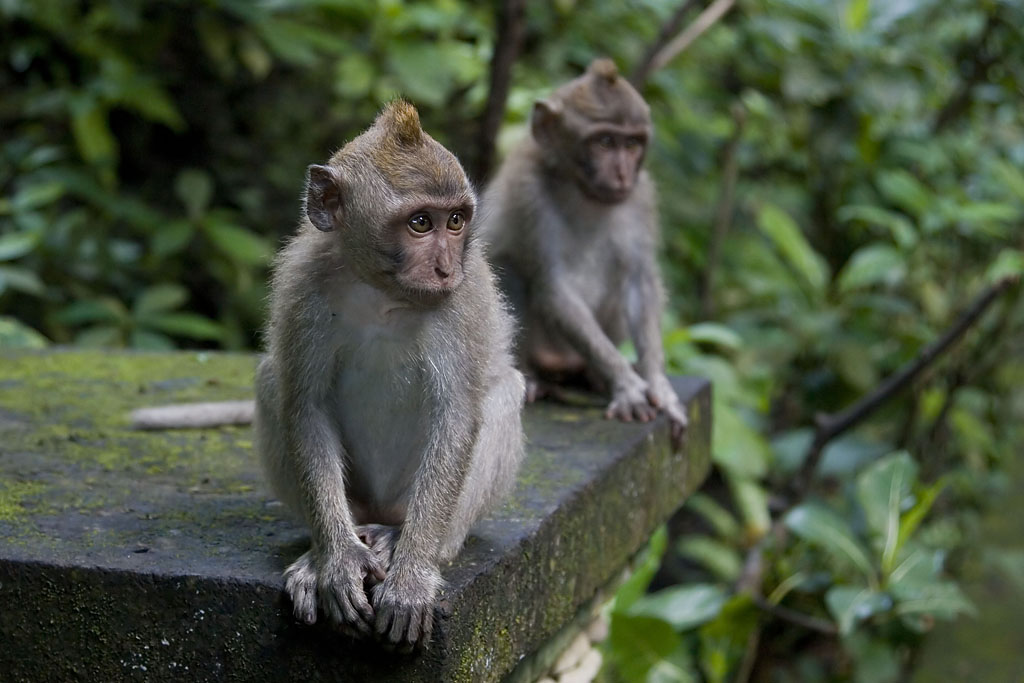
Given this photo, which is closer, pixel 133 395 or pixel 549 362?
pixel 133 395

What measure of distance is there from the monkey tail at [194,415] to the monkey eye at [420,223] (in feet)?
5.53

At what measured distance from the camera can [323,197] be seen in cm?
315

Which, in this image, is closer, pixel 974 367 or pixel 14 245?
pixel 14 245

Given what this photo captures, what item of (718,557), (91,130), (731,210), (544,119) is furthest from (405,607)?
(731,210)

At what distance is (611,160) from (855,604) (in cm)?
242

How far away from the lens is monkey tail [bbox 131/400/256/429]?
14.7 ft

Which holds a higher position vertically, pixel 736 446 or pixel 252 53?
pixel 252 53

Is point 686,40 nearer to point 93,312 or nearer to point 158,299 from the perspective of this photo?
point 158,299

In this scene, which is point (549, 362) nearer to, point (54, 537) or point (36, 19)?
point (54, 537)

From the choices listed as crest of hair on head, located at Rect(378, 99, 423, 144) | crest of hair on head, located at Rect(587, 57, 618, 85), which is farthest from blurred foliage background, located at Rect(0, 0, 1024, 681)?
crest of hair on head, located at Rect(378, 99, 423, 144)

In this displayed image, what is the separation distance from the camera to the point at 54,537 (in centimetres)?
324

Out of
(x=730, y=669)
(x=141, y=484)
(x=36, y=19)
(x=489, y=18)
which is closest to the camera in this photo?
(x=141, y=484)

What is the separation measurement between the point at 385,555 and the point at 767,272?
592cm

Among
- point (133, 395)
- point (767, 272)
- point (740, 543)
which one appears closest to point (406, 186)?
point (133, 395)
